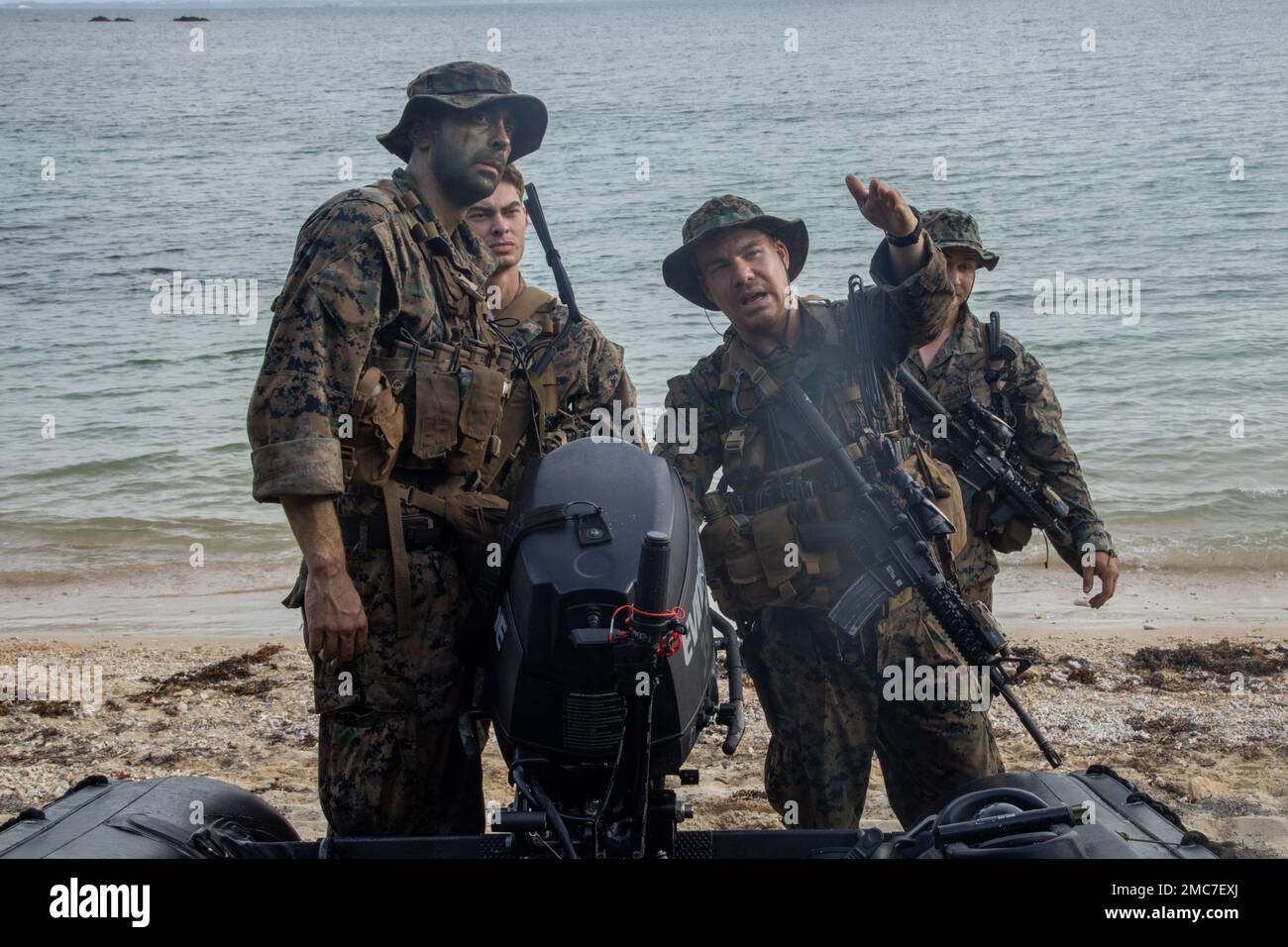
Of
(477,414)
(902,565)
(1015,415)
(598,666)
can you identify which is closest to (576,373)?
(477,414)

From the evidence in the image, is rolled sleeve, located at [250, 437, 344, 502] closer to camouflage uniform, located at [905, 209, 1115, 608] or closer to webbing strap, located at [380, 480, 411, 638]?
webbing strap, located at [380, 480, 411, 638]

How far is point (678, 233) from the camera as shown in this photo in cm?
2100

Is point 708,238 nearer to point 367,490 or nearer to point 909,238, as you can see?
point 909,238

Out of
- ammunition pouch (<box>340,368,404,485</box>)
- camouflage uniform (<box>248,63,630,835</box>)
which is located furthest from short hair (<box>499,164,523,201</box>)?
ammunition pouch (<box>340,368,404,485</box>)

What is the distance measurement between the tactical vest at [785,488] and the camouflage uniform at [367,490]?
0.86 meters

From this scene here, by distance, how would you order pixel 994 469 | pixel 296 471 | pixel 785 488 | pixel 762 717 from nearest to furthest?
pixel 296 471 < pixel 785 488 < pixel 994 469 < pixel 762 717

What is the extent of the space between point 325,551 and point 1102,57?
5043cm

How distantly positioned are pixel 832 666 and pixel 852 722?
0.56 feet

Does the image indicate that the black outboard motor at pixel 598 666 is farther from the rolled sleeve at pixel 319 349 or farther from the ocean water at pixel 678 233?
the ocean water at pixel 678 233

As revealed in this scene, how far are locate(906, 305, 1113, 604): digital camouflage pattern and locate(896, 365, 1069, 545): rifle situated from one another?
0.15 ft

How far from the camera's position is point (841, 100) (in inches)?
1510

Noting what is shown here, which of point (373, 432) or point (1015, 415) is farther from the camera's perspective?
point (1015, 415)

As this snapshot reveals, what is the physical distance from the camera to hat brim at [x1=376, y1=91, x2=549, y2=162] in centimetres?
304
